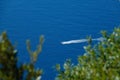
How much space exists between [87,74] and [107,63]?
0.27m

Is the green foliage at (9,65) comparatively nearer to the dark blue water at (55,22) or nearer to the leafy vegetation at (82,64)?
the leafy vegetation at (82,64)

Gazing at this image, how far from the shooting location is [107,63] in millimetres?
3576

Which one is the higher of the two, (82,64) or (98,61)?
(98,61)

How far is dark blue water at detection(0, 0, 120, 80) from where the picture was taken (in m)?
12.9

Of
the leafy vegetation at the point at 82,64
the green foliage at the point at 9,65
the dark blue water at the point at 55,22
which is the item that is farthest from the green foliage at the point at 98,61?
the dark blue water at the point at 55,22

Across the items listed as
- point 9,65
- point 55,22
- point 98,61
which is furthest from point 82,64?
point 55,22

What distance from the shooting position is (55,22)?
1625cm

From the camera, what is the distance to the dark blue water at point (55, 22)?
12859 millimetres

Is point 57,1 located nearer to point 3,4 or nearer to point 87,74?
point 3,4

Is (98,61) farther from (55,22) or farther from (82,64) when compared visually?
(55,22)

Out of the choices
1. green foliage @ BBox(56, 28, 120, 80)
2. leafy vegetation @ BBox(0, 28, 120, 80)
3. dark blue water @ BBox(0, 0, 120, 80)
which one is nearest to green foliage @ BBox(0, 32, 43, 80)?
leafy vegetation @ BBox(0, 28, 120, 80)

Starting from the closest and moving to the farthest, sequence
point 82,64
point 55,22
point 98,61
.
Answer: point 98,61 < point 82,64 < point 55,22

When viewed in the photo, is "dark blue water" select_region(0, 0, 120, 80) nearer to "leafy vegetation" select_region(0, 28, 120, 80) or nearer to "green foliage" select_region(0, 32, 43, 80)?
"leafy vegetation" select_region(0, 28, 120, 80)

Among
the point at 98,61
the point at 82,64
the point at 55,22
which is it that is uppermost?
the point at 98,61
